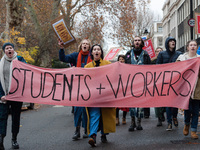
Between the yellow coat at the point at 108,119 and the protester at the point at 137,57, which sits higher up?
the protester at the point at 137,57

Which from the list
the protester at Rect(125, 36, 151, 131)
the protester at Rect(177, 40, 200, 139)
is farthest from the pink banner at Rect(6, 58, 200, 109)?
the protester at Rect(125, 36, 151, 131)

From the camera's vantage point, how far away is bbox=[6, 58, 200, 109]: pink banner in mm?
6840

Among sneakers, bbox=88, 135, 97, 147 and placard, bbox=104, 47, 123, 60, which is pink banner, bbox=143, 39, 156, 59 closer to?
placard, bbox=104, 47, 123, 60

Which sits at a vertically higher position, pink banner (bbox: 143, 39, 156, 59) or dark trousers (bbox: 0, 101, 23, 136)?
pink banner (bbox: 143, 39, 156, 59)

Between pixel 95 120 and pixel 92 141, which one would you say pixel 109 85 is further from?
pixel 92 141

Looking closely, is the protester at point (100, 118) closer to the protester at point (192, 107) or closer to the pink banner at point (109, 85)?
the pink banner at point (109, 85)

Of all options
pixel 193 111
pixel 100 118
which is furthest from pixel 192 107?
pixel 100 118

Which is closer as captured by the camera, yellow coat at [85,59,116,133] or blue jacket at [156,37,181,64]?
yellow coat at [85,59,116,133]

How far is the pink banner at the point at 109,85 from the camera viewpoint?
684 cm

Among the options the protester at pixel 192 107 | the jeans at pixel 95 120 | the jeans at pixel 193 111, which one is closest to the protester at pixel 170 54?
the protester at pixel 192 107

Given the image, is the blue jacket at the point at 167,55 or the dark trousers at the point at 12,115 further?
the blue jacket at the point at 167,55

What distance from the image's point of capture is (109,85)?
691 centimetres

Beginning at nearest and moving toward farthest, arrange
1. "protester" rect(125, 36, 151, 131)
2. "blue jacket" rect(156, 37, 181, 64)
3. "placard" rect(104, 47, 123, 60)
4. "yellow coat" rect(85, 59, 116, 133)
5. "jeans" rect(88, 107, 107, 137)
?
"jeans" rect(88, 107, 107, 137) → "yellow coat" rect(85, 59, 116, 133) → "protester" rect(125, 36, 151, 131) → "blue jacket" rect(156, 37, 181, 64) → "placard" rect(104, 47, 123, 60)

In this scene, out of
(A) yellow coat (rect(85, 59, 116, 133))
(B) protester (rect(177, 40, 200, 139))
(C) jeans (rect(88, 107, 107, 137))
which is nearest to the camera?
(C) jeans (rect(88, 107, 107, 137))
